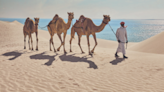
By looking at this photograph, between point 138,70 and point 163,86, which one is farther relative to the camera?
point 138,70

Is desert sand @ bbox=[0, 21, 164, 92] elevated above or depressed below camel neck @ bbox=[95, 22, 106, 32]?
below

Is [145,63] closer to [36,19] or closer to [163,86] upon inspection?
[163,86]

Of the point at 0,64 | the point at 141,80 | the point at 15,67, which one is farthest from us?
the point at 0,64

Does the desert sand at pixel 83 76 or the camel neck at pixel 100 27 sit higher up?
the camel neck at pixel 100 27

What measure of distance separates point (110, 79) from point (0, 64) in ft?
18.1

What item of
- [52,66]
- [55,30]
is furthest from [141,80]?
[55,30]

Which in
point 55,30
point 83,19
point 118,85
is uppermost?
point 83,19

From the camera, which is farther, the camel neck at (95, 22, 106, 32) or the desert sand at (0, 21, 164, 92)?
the camel neck at (95, 22, 106, 32)

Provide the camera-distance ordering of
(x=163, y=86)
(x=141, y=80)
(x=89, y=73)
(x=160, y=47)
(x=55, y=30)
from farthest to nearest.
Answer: (x=160, y=47) → (x=55, y=30) → (x=89, y=73) → (x=141, y=80) → (x=163, y=86)

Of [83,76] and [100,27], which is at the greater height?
[100,27]

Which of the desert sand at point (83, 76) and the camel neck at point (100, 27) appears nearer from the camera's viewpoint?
the desert sand at point (83, 76)

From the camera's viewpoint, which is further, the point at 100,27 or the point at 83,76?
the point at 100,27

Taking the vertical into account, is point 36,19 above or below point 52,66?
above

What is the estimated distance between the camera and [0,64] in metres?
6.75
